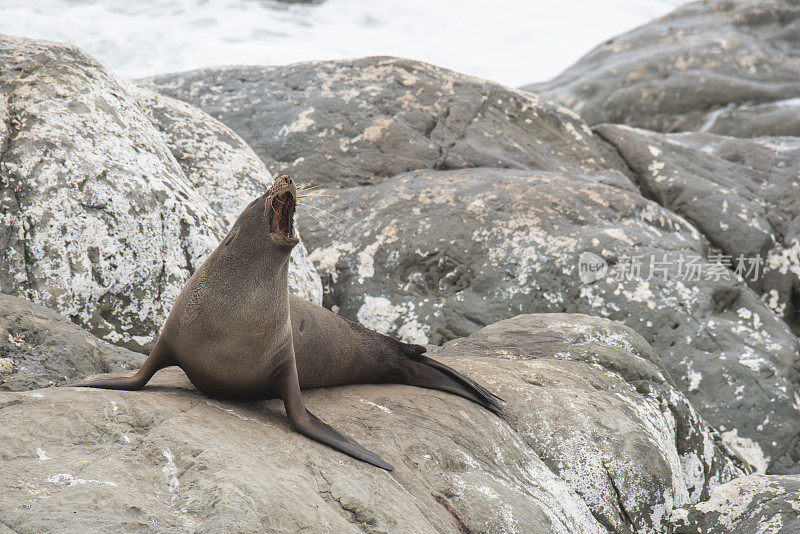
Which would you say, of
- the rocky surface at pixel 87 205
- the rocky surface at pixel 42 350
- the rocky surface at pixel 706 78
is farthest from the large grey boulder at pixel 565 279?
the rocky surface at pixel 706 78

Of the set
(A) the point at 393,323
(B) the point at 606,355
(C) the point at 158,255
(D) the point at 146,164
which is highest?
(D) the point at 146,164

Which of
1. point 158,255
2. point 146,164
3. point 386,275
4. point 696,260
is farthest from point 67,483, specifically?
point 696,260

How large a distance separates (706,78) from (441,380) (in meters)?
10.2

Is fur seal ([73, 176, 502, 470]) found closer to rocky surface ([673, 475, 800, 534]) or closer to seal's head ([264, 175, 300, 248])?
seal's head ([264, 175, 300, 248])

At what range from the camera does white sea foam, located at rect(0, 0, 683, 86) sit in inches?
682

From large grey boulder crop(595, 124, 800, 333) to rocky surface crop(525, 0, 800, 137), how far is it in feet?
11.4

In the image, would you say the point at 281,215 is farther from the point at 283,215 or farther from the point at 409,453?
the point at 409,453

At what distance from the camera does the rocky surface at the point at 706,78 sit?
38.9ft

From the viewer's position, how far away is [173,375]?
353 centimetres

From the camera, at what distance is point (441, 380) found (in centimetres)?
389

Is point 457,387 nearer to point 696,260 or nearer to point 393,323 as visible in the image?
point 393,323

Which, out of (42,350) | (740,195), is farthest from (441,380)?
(740,195)

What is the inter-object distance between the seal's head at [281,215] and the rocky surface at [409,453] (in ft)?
2.25

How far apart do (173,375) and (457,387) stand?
134cm
